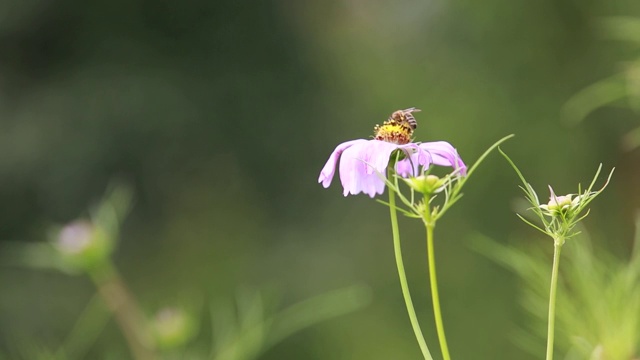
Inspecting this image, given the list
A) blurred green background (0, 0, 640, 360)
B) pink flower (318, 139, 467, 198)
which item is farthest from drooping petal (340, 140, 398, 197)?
blurred green background (0, 0, 640, 360)

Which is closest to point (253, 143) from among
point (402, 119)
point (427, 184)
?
point (402, 119)

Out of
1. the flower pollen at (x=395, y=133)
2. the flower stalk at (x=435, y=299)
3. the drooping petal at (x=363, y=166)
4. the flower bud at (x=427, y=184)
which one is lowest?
the flower stalk at (x=435, y=299)

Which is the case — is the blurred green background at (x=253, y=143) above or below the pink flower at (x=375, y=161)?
above

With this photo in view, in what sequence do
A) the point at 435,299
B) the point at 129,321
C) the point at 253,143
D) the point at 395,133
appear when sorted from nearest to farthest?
the point at 435,299
the point at 395,133
the point at 129,321
the point at 253,143

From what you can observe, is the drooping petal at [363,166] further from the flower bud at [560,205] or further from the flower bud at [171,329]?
the flower bud at [171,329]

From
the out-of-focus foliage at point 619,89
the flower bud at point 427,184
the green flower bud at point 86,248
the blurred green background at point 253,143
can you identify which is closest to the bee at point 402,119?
the flower bud at point 427,184

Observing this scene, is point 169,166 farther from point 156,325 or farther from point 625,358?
point 625,358

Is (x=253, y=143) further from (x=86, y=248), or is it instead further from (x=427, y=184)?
(x=427, y=184)
